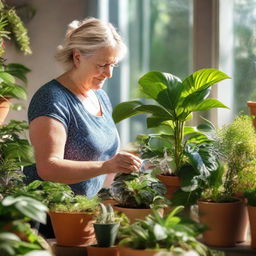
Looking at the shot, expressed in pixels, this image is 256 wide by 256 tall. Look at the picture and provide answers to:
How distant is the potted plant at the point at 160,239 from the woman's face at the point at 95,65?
5.11 feet

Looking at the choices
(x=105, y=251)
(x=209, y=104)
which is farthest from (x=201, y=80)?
(x=105, y=251)

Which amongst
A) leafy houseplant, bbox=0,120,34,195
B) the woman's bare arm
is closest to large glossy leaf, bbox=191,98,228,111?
the woman's bare arm

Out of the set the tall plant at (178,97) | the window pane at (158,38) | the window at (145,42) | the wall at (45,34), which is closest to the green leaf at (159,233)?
the tall plant at (178,97)

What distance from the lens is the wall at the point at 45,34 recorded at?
564cm

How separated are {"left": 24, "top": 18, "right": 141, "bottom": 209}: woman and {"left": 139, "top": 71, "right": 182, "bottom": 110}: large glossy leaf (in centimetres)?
47

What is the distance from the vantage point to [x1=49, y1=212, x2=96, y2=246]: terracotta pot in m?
2.10

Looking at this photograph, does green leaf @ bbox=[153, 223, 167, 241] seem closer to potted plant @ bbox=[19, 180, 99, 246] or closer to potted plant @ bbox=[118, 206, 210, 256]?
potted plant @ bbox=[118, 206, 210, 256]

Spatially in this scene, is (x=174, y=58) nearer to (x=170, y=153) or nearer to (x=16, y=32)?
(x=16, y=32)

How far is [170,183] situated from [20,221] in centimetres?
96

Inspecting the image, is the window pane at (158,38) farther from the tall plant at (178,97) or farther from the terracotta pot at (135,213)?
the terracotta pot at (135,213)

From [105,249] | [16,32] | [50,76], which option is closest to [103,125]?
[105,249]

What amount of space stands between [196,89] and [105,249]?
868mm

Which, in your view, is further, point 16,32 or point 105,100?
point 16,32

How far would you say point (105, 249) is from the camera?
1.93m
